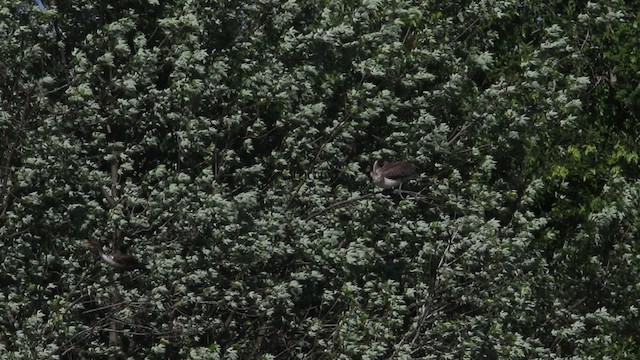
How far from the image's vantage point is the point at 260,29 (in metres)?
10.1

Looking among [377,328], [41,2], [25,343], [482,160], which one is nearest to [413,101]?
[482,160]

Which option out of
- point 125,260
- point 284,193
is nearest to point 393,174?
point 284,193

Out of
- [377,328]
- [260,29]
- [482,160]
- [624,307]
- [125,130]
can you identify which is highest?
[260,29]

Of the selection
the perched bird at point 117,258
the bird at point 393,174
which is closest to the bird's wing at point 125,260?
the perched bird at point 117,258

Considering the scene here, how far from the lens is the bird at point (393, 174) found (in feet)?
31.4

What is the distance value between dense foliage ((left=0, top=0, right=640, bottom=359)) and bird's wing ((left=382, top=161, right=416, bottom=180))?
0.24 m

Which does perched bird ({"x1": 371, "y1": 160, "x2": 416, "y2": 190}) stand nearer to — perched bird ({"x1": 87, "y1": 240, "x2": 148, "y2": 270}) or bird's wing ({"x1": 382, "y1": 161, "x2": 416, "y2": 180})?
bird's wing ({"x1": 382, "y1": 161, "x2": 416, "y2": 180})

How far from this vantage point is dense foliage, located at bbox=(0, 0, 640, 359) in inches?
357

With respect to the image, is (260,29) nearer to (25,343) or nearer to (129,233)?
(129,233)

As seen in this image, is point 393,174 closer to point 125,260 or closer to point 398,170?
point 398,170

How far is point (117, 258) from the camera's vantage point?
905 cm

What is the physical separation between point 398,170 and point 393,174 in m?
0.05

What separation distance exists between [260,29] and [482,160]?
7.42 feet

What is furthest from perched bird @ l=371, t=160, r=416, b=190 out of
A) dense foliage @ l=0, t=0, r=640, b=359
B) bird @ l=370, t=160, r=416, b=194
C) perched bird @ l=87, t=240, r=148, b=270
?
perched bird @ l=87, t=240, r=148, b=270
